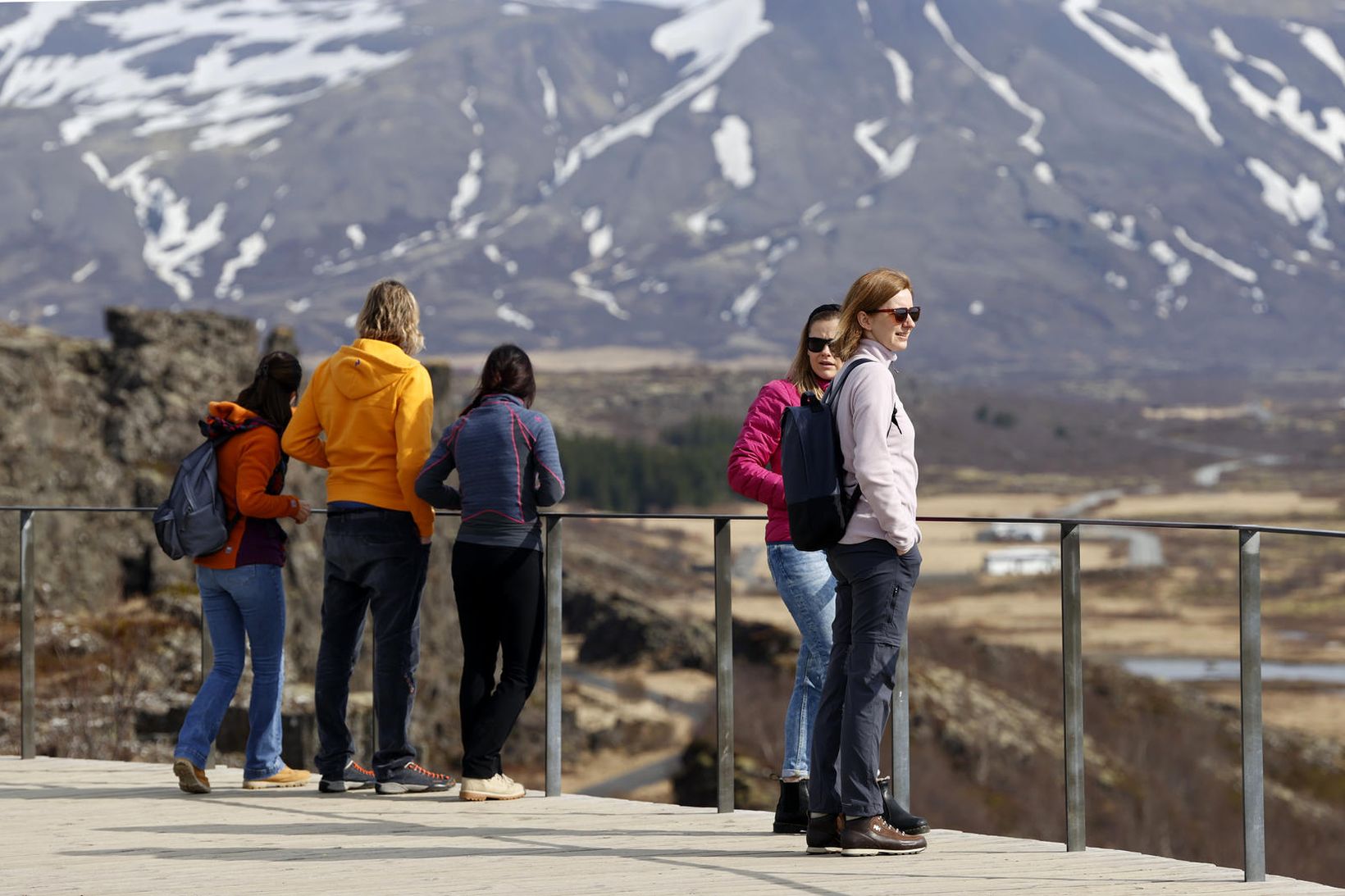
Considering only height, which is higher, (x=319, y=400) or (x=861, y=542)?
(x=319, y=400)

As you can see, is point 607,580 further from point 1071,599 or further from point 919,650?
point 1071,599

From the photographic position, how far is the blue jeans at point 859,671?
20.9 feet

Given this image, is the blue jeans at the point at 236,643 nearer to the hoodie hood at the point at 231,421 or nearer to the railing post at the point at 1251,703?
the hoodie hood at the point at 231,421

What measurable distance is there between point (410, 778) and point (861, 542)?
2.78 m

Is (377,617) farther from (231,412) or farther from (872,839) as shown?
(872,839)

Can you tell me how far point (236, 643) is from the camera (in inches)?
316

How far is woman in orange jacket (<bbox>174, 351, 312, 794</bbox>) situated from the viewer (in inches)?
309

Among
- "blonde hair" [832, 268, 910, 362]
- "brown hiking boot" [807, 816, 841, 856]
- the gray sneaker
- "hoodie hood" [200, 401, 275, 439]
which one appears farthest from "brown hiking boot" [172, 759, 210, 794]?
"blonde hair" [832, 268, 910, 362]

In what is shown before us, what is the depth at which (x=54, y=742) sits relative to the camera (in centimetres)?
1991

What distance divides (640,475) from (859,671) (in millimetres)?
130216

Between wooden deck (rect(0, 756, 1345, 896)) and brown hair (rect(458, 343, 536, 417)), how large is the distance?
1.73 meters

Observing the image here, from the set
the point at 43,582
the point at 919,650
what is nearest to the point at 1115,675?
the point at 919,650

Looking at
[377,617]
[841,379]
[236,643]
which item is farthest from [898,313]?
[236,643]

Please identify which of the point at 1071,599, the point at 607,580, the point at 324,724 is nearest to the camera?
the point at 1071,599
